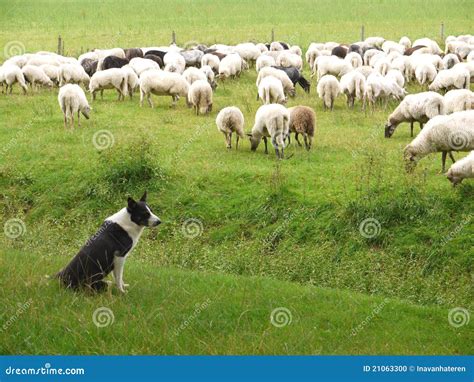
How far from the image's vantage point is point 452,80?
74.7 feet

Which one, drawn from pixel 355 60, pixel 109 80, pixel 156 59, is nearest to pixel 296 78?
pixel 355 60

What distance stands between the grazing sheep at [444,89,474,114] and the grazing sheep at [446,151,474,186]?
4.75m

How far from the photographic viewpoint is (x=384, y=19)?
160 ft

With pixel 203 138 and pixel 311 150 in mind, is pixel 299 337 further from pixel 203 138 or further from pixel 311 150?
pixel 203 138

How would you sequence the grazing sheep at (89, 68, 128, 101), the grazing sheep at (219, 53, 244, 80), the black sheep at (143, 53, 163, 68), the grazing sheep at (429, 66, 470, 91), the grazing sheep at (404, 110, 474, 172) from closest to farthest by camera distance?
the grazing sheep at (404, 110, 474, 172) < the grazing sheep at (429, 66, 470, 91) < the grazing sheep at (89, 68, 128, 101) < the grazing sheep at (219, 53, 244, 80) < the black sheep at (143, 53, 163, 68)

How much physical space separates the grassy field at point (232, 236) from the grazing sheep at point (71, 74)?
5.43ft

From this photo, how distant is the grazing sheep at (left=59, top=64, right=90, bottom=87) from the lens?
2516 cm

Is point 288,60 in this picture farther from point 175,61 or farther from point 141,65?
point 141,65

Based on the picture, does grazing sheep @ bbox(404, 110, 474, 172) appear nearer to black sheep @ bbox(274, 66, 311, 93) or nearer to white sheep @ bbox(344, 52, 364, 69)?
black sheep @ bbox(274, 66, 311, 93)

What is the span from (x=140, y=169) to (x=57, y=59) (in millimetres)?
14118

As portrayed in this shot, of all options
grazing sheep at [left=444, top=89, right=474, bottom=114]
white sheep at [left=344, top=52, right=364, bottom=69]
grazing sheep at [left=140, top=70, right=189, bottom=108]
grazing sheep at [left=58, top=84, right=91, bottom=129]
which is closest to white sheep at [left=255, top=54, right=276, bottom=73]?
white sheep at [left=344, top=52, right=364, bottom=69]

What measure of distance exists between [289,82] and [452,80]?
4718 millimetres

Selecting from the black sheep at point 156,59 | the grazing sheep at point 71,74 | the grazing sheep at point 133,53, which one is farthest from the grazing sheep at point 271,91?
the grazing sheep at point 133,53

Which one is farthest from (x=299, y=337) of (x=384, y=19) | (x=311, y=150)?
(x=384, y=19)
